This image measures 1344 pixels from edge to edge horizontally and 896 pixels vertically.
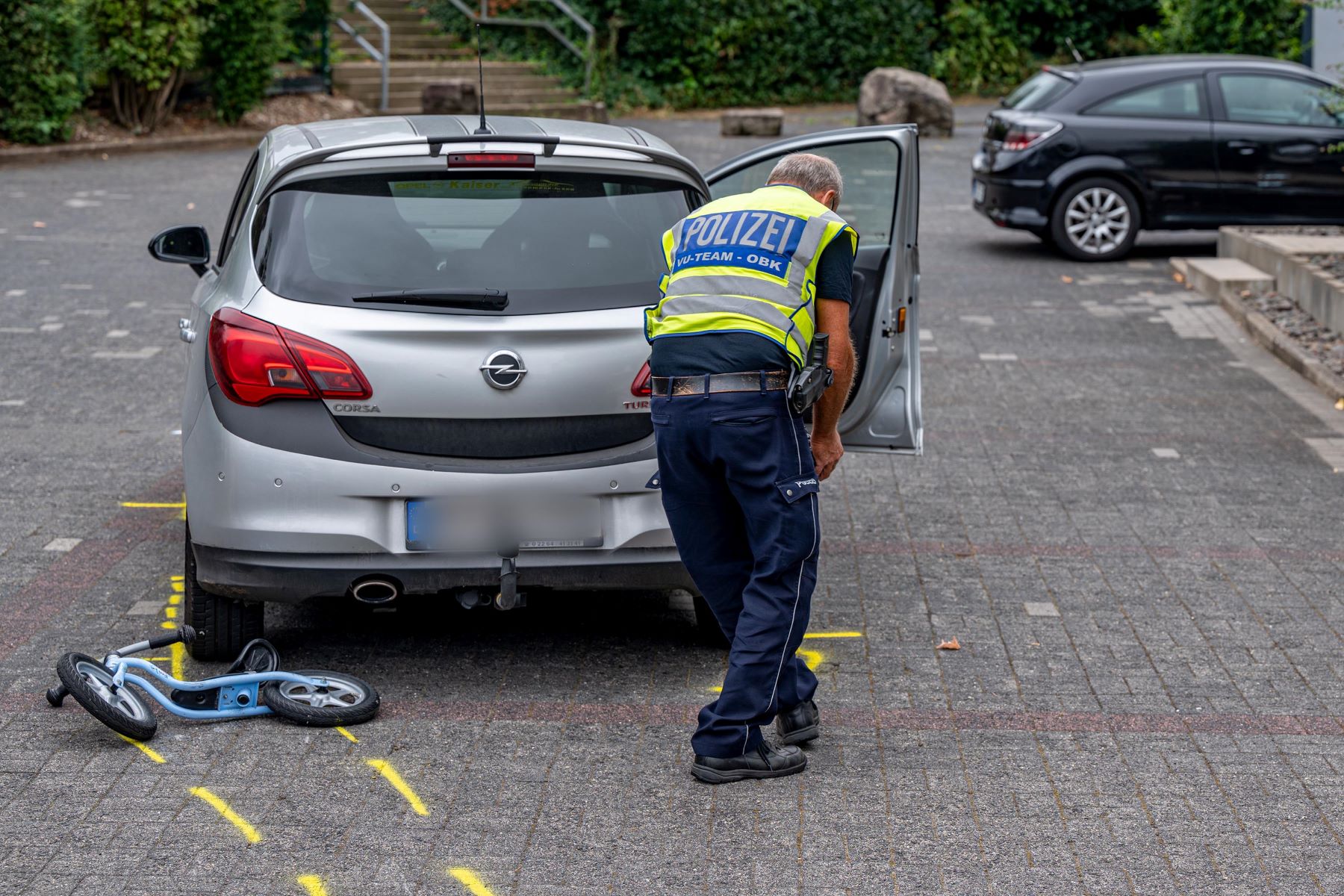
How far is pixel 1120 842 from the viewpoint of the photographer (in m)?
4.00

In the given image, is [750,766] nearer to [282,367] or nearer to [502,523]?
[502,523]

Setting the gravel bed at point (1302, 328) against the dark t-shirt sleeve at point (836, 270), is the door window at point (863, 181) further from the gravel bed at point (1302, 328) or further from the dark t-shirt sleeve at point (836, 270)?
the gravel bed at point (1302, 328)

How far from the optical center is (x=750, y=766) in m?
4.36

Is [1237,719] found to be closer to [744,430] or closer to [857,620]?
[857,620]

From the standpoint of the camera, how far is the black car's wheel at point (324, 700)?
15.2 feet

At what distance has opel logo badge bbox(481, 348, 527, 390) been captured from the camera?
183 inches

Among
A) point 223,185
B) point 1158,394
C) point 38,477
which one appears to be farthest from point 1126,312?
point 223,185

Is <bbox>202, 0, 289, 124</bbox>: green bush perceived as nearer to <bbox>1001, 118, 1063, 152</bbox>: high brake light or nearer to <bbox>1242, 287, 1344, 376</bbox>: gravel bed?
<bbox>1001, 118, 1063, 152</bbox>: high brake light

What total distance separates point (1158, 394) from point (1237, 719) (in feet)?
16.3

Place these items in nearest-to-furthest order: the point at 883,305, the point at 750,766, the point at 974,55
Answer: the point at 750,766 < the point at 883,305 < the point at 974,55

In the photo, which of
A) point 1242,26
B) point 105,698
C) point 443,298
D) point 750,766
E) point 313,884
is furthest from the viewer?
point 1242,26

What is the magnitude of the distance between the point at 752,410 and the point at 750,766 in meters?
1.01

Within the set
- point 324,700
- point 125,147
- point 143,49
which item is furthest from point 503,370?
point 143,49

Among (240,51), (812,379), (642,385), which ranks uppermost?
(240,51)
